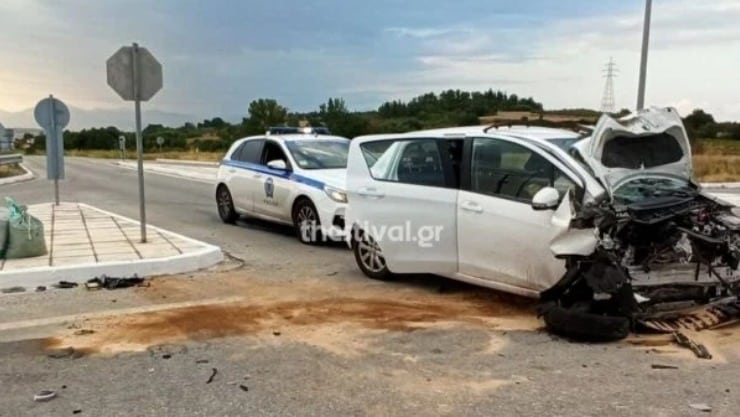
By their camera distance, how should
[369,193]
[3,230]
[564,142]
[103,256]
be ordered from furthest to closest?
[103,256], [3,230], [369,193], [564,142]

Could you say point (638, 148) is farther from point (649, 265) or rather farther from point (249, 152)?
point (249, 152)

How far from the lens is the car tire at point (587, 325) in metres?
5.64

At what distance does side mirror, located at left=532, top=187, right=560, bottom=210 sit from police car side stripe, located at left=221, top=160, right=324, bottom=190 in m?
4.98

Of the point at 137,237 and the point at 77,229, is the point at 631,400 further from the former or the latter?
the point at 77,229

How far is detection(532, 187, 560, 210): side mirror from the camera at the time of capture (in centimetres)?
618

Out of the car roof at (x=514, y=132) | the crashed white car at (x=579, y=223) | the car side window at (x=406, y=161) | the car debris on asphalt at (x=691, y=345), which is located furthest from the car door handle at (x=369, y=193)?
the car debris on asphalt at (x=691, y=345)

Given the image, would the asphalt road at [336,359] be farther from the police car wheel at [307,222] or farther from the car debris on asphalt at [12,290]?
the police car wheel at [307,222]

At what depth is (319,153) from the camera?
1216 centimetres

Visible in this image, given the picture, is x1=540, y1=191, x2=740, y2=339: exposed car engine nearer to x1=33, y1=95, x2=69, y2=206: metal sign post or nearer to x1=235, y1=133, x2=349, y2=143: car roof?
x1=235, y1=133, x2=349, y2=143: car roof

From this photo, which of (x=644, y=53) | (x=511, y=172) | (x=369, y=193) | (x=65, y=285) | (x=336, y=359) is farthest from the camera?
(x=644, y=53)

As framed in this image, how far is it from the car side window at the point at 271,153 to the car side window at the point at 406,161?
4.03 m

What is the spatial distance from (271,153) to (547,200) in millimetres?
7104

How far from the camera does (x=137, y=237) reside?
413 inches

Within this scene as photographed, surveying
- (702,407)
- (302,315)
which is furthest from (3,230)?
(702,407)
